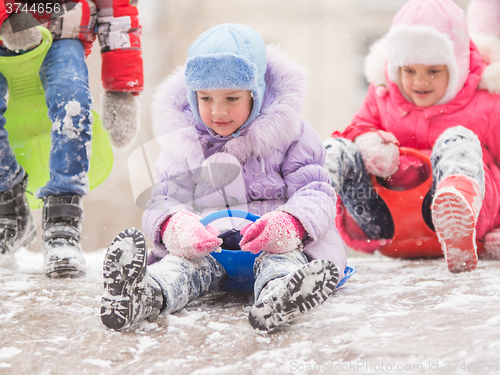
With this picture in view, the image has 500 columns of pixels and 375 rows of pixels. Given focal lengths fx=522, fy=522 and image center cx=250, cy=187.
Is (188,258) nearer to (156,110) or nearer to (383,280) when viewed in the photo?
(156,110)

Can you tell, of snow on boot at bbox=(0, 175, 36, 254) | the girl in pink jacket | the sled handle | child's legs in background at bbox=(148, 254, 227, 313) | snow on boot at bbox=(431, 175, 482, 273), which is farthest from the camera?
the girl in pink jacket

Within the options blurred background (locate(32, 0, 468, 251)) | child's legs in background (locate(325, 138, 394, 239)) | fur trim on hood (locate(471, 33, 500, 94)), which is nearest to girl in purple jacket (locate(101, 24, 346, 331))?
child's legs in background (locate(325, 138, 394, 239))

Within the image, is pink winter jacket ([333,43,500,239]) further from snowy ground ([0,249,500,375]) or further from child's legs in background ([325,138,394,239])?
snowy ground ([0,249,500,375])

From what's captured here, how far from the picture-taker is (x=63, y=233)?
1494 millimetres

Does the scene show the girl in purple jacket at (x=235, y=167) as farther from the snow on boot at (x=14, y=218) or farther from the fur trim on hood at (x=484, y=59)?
the fur trim on hood at (x=484, y=59)

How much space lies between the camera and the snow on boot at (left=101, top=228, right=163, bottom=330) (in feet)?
2.96

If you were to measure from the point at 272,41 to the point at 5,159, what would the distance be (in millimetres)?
4209

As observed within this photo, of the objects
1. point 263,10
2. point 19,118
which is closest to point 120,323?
point 19,118

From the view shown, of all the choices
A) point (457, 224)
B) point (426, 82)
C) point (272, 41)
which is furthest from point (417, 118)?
point (272, 41)

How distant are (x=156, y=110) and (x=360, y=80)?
5083mm

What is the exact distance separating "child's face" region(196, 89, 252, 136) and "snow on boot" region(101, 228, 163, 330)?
430mm

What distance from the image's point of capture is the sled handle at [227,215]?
115cm

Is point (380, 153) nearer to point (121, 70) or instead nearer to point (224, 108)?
point (224, 108)

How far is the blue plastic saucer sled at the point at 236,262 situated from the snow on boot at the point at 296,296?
0.28 meters
